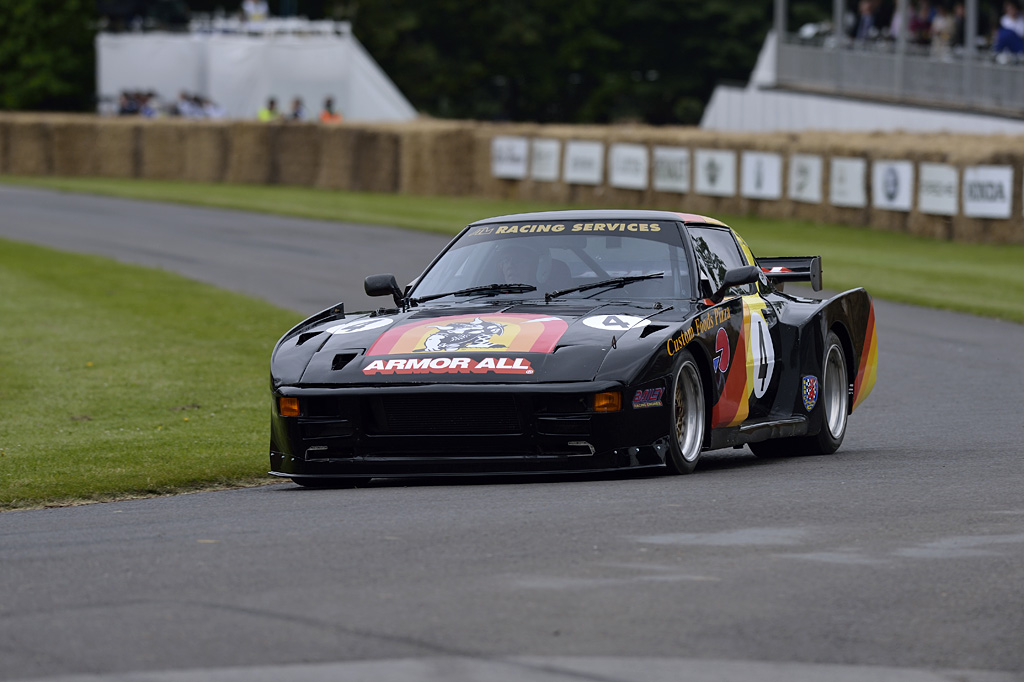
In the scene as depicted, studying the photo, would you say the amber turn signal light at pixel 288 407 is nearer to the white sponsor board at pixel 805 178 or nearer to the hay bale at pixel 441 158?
the white sponsor board at pixel 805 178

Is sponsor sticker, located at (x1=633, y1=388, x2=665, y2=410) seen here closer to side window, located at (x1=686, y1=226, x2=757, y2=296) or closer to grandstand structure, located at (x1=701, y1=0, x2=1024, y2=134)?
side window, located at (x1=686, y1=226, x2=757, y2=296)

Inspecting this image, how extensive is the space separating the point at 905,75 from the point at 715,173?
7551 millimetres

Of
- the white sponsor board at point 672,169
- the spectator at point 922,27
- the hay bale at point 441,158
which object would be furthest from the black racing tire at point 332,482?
the spectator at point 922,27

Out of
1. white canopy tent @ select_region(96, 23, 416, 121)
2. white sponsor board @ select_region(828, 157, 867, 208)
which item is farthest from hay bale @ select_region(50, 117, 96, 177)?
white sponsor board @ select_region(828, 157, 867, 208)

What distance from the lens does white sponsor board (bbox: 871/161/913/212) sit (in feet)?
102

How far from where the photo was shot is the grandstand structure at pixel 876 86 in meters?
36.8

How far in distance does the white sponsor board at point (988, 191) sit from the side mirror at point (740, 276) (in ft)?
67.4

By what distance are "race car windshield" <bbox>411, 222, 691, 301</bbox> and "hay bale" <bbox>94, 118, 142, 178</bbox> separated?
3749 cm

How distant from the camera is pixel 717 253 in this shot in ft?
33.0

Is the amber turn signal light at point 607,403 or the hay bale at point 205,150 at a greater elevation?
the amber turn signal light at point 607,403

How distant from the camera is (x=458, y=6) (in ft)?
244

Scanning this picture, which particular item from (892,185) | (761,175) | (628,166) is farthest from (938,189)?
(628,166)

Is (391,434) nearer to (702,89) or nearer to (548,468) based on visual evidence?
(548,468)

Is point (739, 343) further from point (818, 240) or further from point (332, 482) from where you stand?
point (818, 240)
